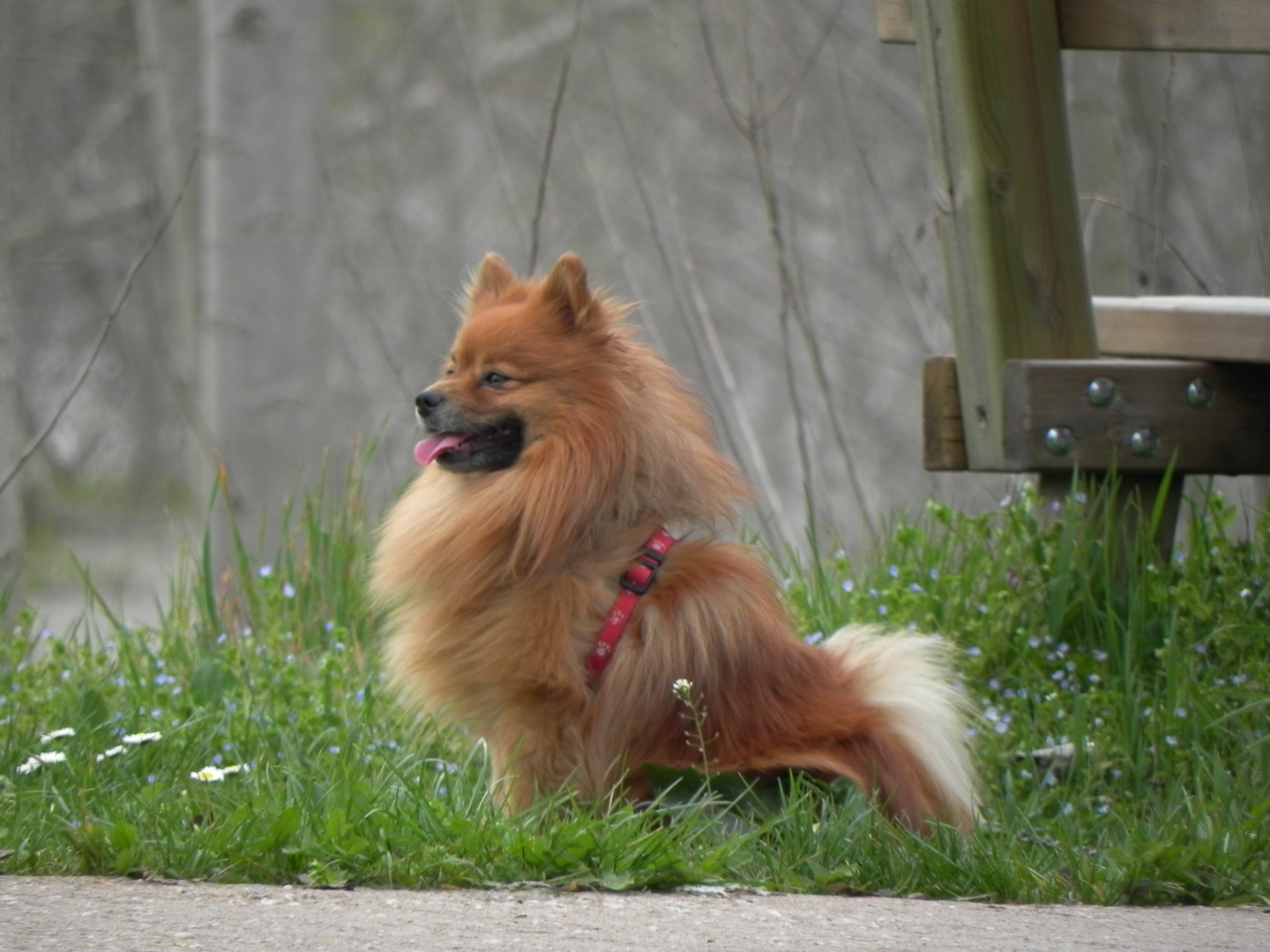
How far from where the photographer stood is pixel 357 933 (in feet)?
7.59

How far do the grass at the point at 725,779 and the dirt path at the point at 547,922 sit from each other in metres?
0.11

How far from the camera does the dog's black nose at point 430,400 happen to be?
3.63 metres

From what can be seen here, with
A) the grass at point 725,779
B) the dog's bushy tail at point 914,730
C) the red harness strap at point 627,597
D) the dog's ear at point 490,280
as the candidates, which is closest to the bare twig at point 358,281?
the grass at point 725,779

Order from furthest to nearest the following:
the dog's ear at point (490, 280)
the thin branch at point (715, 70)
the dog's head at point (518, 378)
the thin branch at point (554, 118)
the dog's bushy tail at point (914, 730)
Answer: the thin branch at point (715, 70), the thin branch at point (554, 118), the dog's ear at point (490, 280), the dog's head at point (518, 378), the dog's bushy tail at point (914, 730)

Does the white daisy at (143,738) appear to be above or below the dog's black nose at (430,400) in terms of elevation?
below

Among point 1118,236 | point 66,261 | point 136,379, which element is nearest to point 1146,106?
point 1118,236

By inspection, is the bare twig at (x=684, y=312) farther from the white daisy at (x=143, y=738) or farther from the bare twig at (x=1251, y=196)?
the white daisy at (x=143, y=738)

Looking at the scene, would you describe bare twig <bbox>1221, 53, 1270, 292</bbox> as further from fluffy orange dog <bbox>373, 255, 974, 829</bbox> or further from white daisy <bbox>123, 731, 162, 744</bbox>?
white daisy <bbox>123, 731, 162, 744</bbox>

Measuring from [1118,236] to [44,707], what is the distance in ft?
19.3

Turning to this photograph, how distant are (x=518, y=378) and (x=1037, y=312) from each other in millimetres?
1433

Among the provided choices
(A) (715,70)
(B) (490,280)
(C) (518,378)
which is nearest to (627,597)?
(C) (518,378)

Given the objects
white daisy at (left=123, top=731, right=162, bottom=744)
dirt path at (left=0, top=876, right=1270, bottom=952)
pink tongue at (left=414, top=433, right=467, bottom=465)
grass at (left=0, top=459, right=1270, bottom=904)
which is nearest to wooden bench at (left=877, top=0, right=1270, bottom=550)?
grass at (left=0, top=459, right=1270, bottom=904)

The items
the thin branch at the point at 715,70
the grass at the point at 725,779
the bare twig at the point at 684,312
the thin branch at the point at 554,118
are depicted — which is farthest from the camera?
the bare twig at the point at 684,312

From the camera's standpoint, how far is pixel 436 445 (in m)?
3.73
